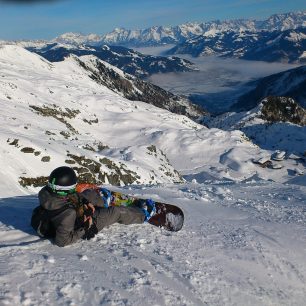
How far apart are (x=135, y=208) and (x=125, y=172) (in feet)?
73.4

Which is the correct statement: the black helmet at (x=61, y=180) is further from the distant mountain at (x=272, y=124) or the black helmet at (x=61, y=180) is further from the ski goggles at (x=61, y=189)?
the distant mountain at (x=272, y=124)

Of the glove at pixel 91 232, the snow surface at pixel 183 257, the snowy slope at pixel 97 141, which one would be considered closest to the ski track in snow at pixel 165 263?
the snow surface at pixel 183 257

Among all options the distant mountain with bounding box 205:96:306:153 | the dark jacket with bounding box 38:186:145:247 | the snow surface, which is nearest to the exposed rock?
the distant mountain with bounding box 205:96:306:153

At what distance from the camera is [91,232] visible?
8211 mm

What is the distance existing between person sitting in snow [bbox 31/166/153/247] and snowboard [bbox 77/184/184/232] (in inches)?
33.7

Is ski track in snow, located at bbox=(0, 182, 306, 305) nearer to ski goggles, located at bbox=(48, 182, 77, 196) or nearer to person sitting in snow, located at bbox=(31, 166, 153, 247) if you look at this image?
person sitting in snow, located at bbox=(31, 166, 153, 247)

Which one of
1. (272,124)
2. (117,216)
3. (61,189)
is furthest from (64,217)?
(272,124)

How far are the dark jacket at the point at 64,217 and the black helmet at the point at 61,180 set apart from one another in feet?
0.52

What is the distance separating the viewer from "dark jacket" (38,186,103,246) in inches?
307

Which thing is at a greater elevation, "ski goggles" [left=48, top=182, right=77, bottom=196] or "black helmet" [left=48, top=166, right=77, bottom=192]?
"black helmet" [left=48, top=166, right=77, bottom=192]

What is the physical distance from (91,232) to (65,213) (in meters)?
0.71

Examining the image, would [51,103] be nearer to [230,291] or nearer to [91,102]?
[91,102]

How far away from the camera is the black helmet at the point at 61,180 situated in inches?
308

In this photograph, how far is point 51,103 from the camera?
2559 inches
